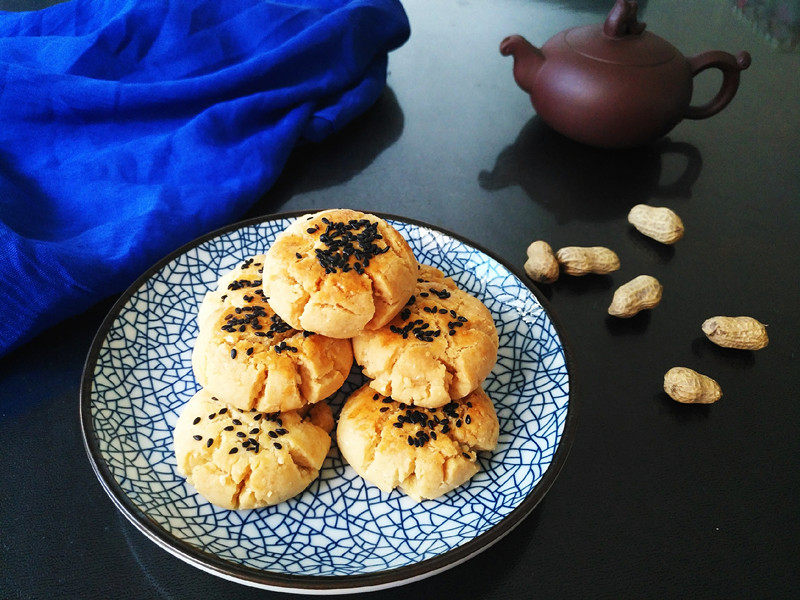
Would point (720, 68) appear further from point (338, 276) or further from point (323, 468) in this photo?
point (323, 468)

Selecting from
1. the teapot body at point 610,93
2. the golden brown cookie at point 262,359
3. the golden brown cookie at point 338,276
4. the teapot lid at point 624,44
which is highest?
the teapot lid at point 624,44

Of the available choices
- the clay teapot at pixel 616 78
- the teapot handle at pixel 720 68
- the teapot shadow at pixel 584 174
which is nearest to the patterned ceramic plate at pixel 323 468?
the teapot shadow at pixel 584 174

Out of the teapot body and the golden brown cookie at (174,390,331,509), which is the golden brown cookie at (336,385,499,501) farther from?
the teapot body

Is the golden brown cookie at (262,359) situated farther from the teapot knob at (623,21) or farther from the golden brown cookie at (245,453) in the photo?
the teapot knob at (623,21)

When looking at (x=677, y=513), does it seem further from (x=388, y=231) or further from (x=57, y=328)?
(x=57, y=328)

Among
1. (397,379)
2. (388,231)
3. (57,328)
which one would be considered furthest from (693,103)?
(57,328)

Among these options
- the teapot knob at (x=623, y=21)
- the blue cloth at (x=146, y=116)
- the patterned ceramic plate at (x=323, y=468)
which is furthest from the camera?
the teapot knob at (x=623, y=21)
